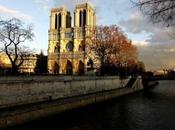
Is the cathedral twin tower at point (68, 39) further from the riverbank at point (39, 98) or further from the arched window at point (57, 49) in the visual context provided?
the riverbank at point (39, 98)

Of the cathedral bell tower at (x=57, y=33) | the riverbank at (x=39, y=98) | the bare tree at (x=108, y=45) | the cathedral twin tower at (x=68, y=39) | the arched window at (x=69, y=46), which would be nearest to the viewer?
the riverbank at (x=39, y=98)

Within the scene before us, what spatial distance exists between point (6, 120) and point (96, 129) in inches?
231

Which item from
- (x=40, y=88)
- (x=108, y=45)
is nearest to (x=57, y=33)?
(x=108, y=45)

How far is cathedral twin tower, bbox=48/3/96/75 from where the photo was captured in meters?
111

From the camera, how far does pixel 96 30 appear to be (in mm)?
62062

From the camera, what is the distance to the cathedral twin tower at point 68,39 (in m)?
111

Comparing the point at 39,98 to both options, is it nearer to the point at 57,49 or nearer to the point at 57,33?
the point at 57,49

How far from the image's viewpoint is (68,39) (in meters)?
117

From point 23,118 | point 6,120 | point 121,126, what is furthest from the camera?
point 121,126

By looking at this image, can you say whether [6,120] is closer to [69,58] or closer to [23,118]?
[23,118]

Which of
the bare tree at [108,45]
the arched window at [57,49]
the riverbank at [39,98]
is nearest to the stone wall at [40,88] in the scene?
the riverbank at [39,98]

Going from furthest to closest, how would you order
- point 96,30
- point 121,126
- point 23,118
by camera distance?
1. point 96,30
2. point 121,126
3. point 23,118

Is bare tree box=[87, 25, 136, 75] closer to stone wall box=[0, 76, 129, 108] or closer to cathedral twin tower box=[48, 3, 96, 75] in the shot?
stone wall box=[0, 76, 129, 108]

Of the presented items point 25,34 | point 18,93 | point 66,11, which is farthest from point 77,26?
point 18,93
